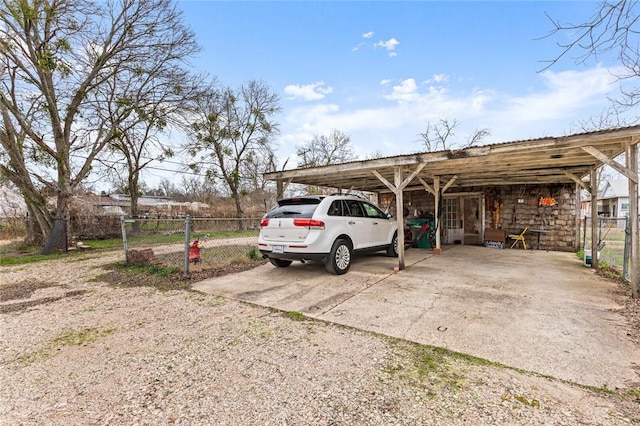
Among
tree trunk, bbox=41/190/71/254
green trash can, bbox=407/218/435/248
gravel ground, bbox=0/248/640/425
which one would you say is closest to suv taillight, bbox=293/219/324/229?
gravel ground, bbox=0/248/640/425

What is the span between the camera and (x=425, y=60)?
Answer: 7754mm

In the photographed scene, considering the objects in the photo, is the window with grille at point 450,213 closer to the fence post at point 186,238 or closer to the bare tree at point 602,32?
the bare tree at point 602,32

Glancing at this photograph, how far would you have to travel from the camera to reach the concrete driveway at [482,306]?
263cm

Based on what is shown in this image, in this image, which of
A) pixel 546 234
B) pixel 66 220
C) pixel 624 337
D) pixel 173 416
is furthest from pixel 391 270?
pixel 66 220

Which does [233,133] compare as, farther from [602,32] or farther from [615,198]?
[615,198]

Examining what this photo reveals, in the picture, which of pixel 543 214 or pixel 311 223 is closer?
pixel 311 223

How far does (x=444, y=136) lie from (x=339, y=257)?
87.0ft

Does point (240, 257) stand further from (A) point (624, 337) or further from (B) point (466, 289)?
(A) point (624, 337)

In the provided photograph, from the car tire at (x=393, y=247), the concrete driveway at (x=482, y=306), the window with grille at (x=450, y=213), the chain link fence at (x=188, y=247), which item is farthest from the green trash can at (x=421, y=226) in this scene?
the chain link fence at (x=188, y=247)

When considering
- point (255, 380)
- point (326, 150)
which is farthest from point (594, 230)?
point (326, 150)

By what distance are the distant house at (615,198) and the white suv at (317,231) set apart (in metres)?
32.8

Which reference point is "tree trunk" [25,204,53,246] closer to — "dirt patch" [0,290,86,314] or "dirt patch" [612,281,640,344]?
"dirt patch" [0,290,86,314]

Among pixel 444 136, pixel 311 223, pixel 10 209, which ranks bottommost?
pixel 311 223

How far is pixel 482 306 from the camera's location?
3.96 m
